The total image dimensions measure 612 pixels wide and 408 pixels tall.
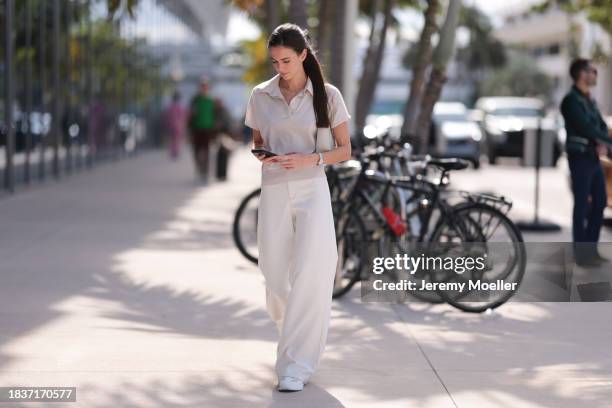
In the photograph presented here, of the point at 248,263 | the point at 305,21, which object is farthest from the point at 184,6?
the point at 248,263

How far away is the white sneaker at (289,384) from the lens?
6.23 meters

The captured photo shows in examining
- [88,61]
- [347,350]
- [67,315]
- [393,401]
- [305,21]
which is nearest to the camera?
[393,401]

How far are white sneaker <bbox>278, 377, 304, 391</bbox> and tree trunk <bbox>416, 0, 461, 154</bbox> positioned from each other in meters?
8.04

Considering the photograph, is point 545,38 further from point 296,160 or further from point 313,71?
point 296,160

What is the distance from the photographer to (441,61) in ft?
46.9

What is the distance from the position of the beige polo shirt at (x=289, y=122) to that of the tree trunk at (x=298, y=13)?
7849mm

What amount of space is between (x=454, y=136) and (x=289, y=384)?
2538 centimetres

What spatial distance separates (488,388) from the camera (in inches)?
251

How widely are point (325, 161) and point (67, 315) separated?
2775 millimetres

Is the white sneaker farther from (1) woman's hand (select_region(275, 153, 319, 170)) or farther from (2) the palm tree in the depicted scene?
(2) the palm tree

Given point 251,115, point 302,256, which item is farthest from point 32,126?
point 302,256

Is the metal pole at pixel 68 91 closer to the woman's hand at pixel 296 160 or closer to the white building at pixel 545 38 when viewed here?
the woman's hand at pixel 296 160

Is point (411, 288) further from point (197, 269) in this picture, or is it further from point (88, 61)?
point (88, 61)

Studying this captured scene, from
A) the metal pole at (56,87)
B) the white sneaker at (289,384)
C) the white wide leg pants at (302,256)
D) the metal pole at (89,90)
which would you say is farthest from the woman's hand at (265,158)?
the metal pole at (89,90)
